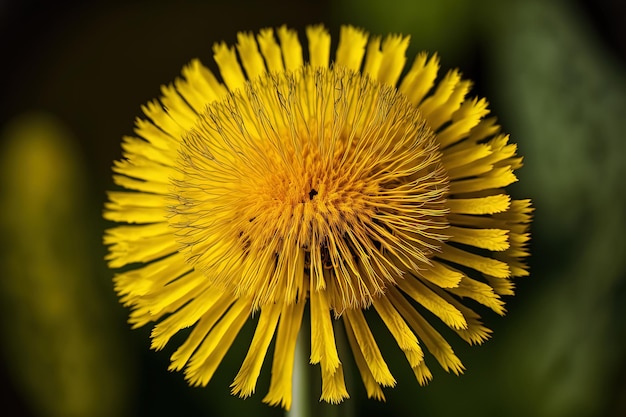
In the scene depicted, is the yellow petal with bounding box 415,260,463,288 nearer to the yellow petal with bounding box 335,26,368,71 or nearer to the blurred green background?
the yellow petal with bounding box 335,26,368,71

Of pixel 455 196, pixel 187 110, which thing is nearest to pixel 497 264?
pixel 455 196

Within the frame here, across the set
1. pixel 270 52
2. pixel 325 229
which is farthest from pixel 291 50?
pixel 325 229

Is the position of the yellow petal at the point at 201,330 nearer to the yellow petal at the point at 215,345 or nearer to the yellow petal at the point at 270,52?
the yellow petal at the point at 215,345

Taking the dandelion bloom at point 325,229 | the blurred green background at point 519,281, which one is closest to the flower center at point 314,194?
the dandelion bloom at point 325,229

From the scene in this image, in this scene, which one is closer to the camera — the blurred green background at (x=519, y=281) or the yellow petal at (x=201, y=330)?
the yellow petal at (x=201, y=330)

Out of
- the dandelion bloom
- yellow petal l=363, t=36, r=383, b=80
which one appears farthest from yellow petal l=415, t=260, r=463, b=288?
yellow petal l=363, t=36, r=383, b=80

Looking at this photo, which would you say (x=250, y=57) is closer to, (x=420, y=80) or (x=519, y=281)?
(x=420, y=80)

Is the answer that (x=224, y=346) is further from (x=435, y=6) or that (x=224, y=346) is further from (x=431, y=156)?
(x=435, y=6)
